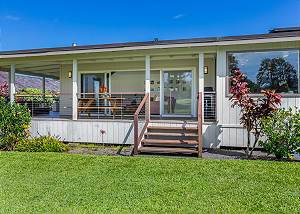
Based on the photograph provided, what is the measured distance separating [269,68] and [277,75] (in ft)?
1.09

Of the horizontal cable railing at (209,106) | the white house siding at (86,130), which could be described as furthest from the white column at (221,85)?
the white house siding at (86,130)

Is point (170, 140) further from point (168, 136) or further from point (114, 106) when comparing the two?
point (114, 106)

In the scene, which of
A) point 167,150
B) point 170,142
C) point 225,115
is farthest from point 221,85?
point 167,150

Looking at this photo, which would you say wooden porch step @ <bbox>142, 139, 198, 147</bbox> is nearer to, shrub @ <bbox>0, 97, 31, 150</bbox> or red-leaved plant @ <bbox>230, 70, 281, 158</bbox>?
red-leaved plant @ <bbox>230, 70, 281, 158</bbox>

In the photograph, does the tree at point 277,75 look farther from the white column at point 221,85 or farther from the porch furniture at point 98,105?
the porch furniture at point 98,105

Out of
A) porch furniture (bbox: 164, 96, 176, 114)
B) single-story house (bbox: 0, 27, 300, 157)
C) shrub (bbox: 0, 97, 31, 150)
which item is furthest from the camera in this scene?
porch furniture (bbox: 164, 96, 176, 114)

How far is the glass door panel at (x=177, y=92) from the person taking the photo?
12.8 m

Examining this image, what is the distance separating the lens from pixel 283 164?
6863 mm

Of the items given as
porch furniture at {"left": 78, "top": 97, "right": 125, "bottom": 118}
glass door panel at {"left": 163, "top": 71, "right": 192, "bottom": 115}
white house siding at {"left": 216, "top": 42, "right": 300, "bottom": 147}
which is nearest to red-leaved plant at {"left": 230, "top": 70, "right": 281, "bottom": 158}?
white house siding at {"left": 216, "top": 42, "right": 300, "bottom": 147}

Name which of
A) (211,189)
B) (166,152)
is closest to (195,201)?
(211,189)

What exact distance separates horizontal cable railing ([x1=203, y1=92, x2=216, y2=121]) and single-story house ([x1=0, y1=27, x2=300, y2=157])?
35 millimetres

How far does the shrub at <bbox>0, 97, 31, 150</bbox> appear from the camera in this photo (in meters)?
9.30

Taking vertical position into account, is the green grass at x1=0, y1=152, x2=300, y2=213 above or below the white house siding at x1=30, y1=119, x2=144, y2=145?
below

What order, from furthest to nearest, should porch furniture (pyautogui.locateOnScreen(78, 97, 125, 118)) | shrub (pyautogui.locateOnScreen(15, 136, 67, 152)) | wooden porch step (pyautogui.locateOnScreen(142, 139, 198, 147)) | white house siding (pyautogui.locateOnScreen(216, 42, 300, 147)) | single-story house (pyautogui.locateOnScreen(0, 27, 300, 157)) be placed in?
porch furniture (pyautogui.locateOnScreen(78, 97, 125, 118))
white house siding (pyautogui.locateOnScreen(216, 42, 300, 147))
shrub (pyautogui.locateOnScreen(15, 136, 67, 152))
single-story house (pyautogui.locateOnScreen(0, 27, 300, 157))
wooden porch step (pyautogui.locateOnScreen(142, 139, 198, 147))
